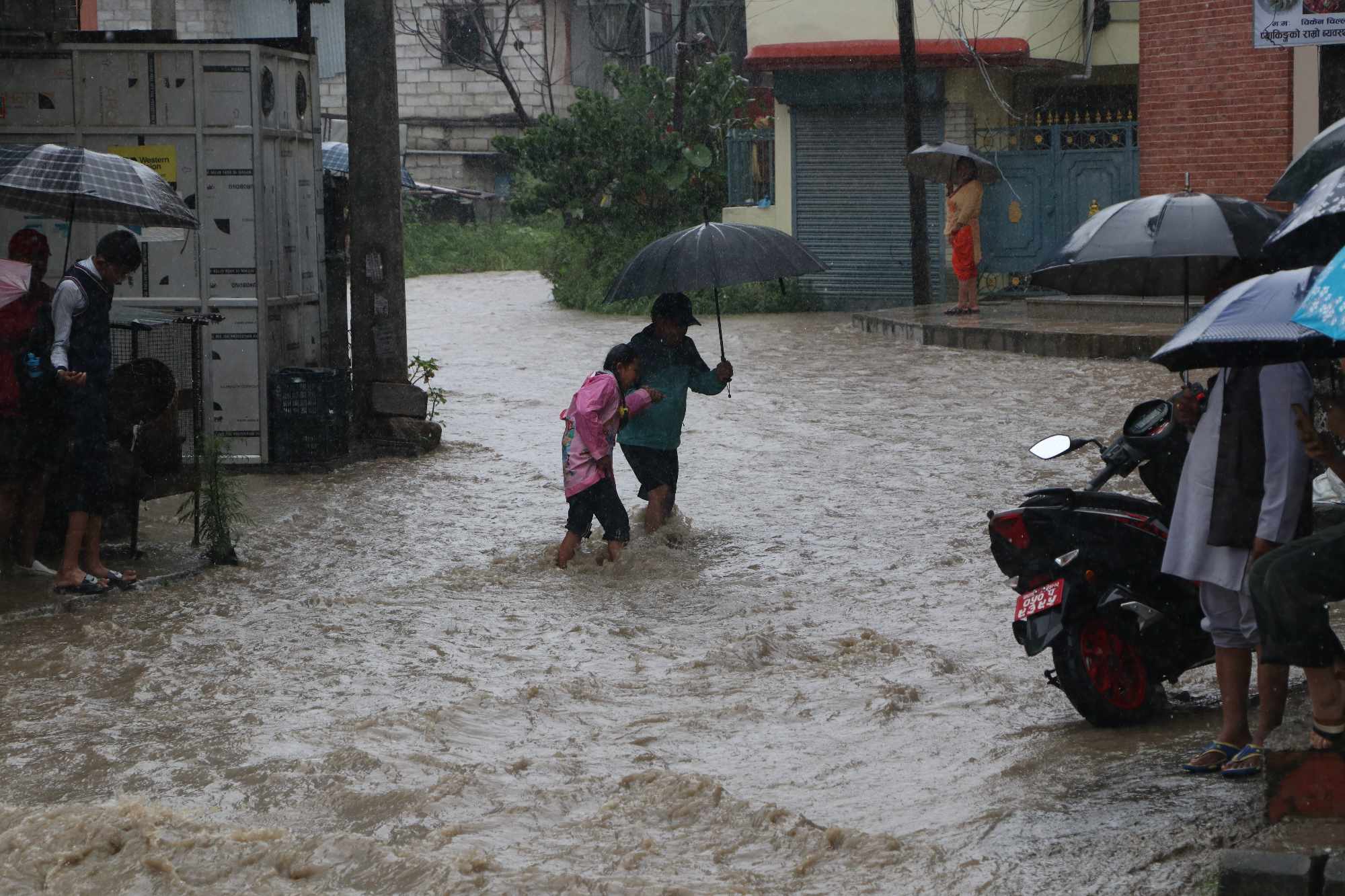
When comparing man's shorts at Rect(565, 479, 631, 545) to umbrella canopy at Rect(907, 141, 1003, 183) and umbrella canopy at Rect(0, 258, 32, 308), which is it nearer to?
umbrella canopy at Rect(0, 258, 32, 308)

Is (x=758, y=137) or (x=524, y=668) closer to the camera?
(x=524, y=668)

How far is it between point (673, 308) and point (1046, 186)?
552 inches

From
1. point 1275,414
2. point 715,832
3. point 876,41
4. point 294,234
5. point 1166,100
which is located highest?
point 876,41

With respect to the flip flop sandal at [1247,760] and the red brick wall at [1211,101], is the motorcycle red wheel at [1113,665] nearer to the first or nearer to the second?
the flip flop sandal at [1247,760]

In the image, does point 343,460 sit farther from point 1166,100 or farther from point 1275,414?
point 1166,100

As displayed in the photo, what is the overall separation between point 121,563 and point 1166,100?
1345 cm

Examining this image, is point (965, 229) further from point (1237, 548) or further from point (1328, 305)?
point (1328, 305)

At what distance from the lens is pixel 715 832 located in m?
5.06

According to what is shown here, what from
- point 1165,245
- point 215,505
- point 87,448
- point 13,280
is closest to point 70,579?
point 87,448

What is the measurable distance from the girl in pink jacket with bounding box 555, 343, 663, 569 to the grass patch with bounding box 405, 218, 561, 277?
25236 millimetres

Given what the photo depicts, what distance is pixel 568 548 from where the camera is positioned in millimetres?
8891

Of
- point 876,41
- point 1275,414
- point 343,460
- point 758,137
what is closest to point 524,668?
point 1275,414

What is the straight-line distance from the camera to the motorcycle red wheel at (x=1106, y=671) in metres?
5.60

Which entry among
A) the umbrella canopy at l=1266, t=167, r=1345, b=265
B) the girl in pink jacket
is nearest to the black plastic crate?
the girl in pink jacket
